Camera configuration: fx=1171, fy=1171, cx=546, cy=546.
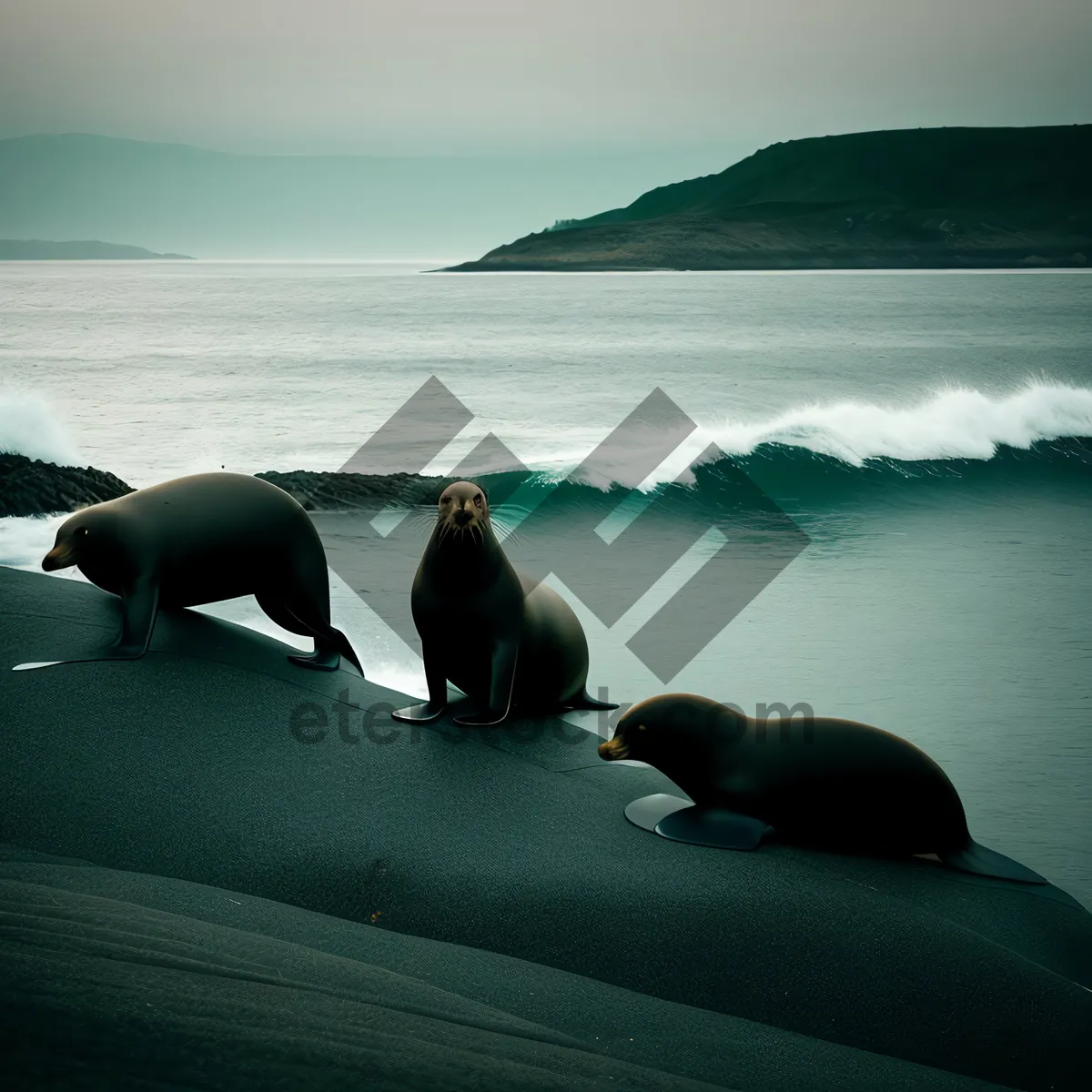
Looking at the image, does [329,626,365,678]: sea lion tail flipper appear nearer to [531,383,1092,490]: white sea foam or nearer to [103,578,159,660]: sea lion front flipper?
[103,578,159,660]: sea lion front flipper

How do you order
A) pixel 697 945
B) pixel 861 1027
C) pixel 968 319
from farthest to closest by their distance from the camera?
pixel 968 319 < pixel 697 945 < pixel 861 1027

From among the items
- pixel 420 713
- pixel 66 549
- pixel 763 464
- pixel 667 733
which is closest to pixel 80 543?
pixel 66 549

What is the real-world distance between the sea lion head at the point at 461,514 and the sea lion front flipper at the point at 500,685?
0.32 m

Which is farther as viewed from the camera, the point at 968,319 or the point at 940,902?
the point at 968,319

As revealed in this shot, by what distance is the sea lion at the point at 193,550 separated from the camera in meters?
3.38

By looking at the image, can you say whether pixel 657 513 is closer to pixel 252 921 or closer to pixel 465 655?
pixel 465 655

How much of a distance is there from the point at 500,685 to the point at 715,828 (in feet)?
2.45

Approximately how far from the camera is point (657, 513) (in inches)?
343

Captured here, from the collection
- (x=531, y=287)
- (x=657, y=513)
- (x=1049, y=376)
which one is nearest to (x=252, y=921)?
(x=657, y=513)

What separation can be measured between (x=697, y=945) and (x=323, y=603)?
1.81 meters

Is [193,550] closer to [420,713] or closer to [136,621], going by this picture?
[136,621]

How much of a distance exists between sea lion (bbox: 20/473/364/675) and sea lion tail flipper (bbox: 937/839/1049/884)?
2.00 m

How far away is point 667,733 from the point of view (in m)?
2.85

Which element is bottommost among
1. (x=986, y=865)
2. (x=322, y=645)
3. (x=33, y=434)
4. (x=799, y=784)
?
(x=986, y=865)
